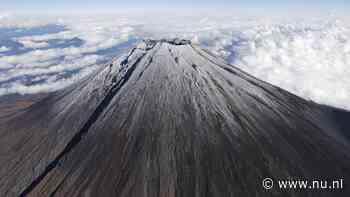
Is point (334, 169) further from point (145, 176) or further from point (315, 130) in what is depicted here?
point (145, 176)

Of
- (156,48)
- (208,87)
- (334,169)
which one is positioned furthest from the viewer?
(156,48)

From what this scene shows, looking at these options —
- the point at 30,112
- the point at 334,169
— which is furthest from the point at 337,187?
the point at 30,112

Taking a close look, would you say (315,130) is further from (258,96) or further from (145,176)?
(145,176)

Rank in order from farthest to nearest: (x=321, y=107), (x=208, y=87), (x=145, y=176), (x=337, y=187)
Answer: (x=321, y=107) < (x=208, y=87) < (x=337, y=187) < (x=145, y=176)

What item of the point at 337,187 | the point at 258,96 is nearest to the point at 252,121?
the point at 258,96

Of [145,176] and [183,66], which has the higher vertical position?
[183,66]

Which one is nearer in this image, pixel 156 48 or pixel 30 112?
pixel 30 112

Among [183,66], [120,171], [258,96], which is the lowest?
[120,171]
